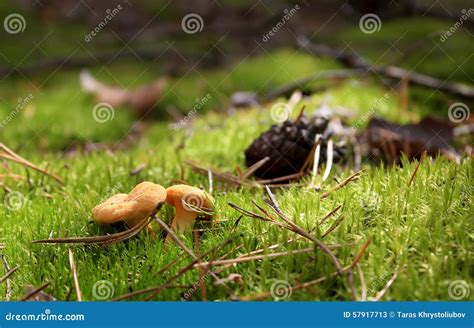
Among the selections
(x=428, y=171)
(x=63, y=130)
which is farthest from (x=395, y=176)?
(x=63, y=130)

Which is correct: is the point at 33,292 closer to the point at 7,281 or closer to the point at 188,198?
the point at 7,281

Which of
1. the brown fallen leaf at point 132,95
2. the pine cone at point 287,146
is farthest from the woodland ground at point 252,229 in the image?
the brown fallen leaf at point 132,95

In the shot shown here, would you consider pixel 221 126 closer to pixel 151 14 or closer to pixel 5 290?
pixel 5 290

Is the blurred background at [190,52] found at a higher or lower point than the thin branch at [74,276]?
higher

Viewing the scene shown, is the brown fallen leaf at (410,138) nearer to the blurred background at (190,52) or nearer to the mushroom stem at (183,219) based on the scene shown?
the blurred background at (190,52)

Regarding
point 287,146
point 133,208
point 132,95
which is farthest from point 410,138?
point 132,95

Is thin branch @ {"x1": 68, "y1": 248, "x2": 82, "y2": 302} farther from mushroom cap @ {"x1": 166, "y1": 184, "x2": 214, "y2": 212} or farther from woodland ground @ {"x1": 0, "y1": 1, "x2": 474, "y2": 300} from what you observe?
mushroom cap @ {"x1": 166, "y1": 184, "x2": 214, "y2": 212}
